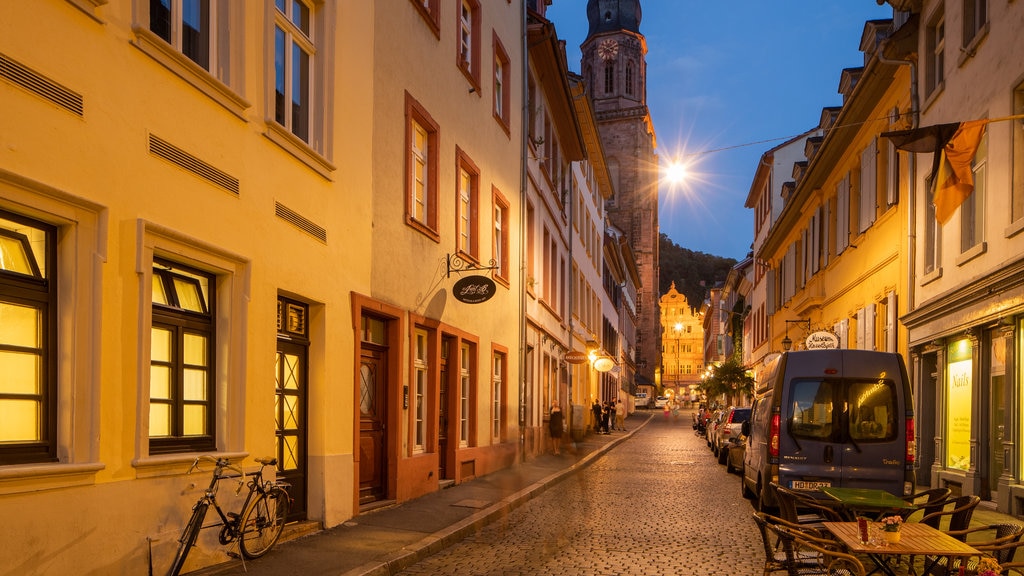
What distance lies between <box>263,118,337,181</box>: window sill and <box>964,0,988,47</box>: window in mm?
10291

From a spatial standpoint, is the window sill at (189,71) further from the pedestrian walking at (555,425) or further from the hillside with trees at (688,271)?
the hillside with trees at (688,271)

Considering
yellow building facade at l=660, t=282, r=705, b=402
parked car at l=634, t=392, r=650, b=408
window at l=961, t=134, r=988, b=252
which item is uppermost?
window at l=961, t=134, r=988, b=252

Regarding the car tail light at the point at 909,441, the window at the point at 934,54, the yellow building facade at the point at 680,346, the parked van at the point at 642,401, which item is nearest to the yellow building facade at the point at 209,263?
the car tail light at the point at 909,441

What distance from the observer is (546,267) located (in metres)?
28.8

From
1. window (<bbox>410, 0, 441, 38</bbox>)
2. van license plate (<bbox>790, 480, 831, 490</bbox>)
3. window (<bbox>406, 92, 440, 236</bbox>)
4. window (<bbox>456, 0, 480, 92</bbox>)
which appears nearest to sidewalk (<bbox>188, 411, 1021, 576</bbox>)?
van license plate (<bbox>790, 480, 831, 490</bbox>)

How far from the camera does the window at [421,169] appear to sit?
14336 millimetres

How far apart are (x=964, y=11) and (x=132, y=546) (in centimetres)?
1483

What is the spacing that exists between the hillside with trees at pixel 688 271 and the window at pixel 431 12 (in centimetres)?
13899

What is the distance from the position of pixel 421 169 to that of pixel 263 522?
749 cm

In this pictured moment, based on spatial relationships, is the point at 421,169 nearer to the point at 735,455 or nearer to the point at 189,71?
the point at 189,71

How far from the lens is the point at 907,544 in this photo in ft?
21.8

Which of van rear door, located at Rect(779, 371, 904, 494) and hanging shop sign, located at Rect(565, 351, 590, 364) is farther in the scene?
hanging shop sign, located at Rect(565, 351, 590, 364)

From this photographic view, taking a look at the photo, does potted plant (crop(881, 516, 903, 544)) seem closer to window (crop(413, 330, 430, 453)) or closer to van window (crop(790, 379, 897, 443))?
van window (crop(790, 379, 897, 443))

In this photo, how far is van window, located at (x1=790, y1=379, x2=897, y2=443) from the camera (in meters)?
12.3
